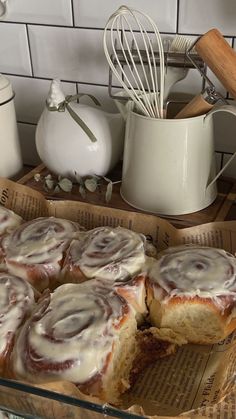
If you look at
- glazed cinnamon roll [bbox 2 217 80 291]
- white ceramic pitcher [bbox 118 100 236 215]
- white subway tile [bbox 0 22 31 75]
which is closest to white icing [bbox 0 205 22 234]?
glazed cinnamon roll [bbox 2 217 80 291]

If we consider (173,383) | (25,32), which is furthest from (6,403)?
(25,32)

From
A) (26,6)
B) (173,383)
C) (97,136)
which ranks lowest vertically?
(173,383)

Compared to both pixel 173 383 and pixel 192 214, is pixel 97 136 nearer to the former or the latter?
pixel 192 214

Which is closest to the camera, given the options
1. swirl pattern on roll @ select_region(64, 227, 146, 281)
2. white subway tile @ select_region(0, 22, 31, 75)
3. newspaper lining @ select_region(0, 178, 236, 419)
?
newspaper lining @ select_region(0, 178, 236, 419)

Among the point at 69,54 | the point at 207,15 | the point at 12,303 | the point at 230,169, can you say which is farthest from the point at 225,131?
the point at 12,303

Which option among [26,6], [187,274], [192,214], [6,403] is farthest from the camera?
[26,6]

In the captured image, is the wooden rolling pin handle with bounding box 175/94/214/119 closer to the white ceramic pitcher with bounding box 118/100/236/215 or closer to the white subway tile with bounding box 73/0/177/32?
the white ceramic pitcher with bounding box 118/100/236/215

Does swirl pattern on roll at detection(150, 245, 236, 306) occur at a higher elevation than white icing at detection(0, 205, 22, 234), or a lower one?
higher
